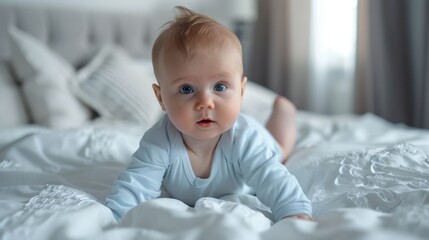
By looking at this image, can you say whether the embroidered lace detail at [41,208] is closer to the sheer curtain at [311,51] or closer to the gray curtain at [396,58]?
the gray curtain at [396,58]

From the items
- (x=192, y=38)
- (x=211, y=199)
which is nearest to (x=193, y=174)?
(x=211, y=199)

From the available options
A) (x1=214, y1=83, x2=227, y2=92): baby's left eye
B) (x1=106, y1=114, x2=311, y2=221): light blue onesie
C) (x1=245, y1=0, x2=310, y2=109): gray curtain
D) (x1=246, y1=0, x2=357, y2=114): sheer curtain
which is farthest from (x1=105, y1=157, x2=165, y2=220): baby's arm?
(x1=245, y1=0, x2=310, y2=109): gray curtain

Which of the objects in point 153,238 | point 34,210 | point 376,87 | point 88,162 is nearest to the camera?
point 153,238

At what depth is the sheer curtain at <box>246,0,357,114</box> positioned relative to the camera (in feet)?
9.57

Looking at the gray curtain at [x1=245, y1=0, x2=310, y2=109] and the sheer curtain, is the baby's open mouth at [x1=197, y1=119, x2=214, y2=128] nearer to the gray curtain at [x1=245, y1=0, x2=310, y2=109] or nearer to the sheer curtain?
the sheer curtain

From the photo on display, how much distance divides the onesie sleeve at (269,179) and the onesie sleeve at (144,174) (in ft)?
0.66

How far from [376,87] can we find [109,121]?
5.42 ft

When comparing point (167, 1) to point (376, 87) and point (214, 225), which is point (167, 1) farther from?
point (214, 225)

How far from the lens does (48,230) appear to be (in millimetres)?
729


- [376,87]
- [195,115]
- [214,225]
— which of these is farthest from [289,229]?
[376,87]

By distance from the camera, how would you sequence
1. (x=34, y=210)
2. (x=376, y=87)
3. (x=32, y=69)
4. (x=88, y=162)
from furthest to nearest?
(x=376, y=87)
(x=32, y=69)
(x=88, y=162)
(x=34, y=210)

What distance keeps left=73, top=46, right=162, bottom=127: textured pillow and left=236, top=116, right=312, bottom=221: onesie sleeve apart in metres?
1.06

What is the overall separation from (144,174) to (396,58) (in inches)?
78.5

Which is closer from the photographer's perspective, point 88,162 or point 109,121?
point 88,162
